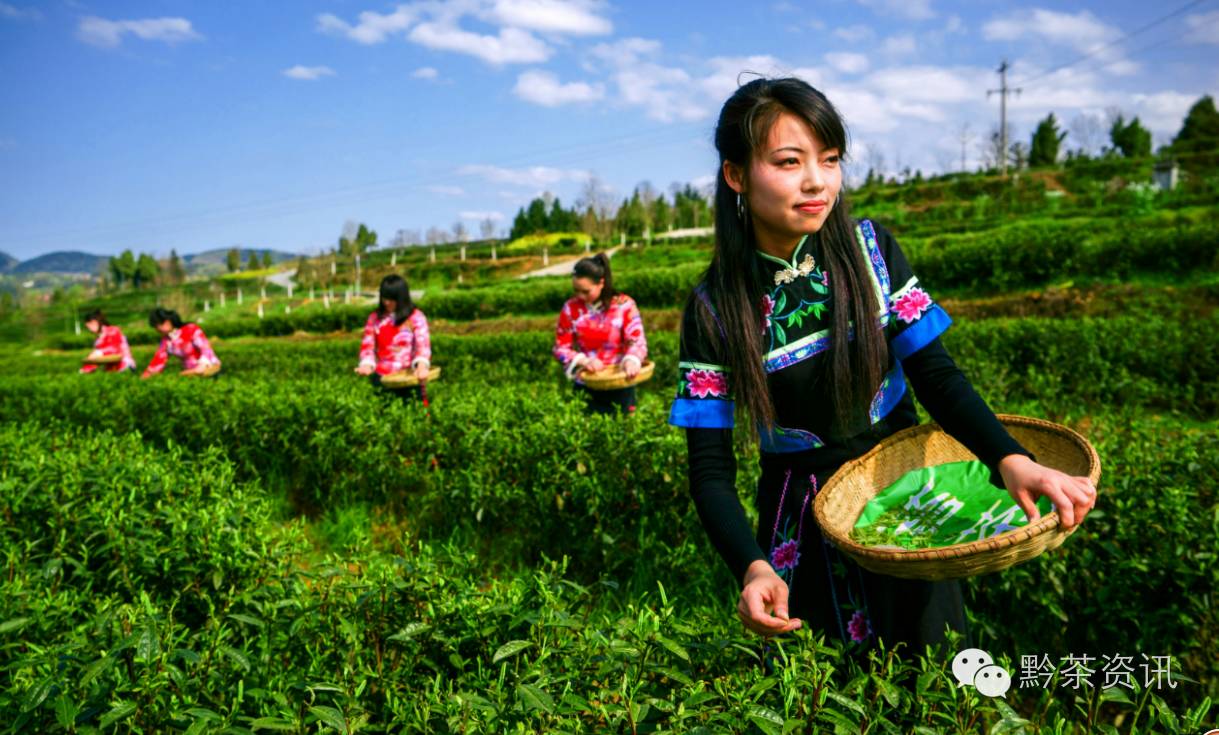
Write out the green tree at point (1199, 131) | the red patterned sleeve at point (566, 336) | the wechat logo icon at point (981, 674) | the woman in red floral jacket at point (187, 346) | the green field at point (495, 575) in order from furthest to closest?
the green tree at point (1199, 131) → the woman in red floral jacket at point (187, 346) → the red patterned sleeve at point (566, 336) → the green field at point (495, 575) → the wechat logo icon at point (981, 674)

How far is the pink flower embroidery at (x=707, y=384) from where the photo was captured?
5.44 feet

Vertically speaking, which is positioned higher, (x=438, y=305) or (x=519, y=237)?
(x=519, y=237)

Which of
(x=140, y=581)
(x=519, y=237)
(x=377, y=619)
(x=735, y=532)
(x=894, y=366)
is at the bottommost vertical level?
(x=140, y=581)

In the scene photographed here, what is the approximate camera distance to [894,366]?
5.57 ft

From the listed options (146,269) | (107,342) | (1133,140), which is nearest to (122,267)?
(146,269)

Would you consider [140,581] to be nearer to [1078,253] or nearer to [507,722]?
[507,722]

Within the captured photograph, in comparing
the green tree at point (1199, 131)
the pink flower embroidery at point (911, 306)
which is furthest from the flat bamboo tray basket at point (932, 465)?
the green tree at point (1199, 131)

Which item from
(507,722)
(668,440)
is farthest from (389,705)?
(668,440)

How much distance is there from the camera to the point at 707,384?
1.66m

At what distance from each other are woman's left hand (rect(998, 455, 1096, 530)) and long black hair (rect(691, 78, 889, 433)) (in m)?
0.33

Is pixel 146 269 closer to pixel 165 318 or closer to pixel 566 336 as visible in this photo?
pixel 165 318

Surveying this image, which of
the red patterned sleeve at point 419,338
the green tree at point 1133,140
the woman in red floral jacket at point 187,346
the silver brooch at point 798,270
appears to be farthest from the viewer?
the green tree at point 1133,140

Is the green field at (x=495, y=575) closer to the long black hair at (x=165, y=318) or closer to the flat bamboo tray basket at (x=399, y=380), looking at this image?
the flat bamboo tray basket at (x=399, y=380)

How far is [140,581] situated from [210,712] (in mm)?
1678
